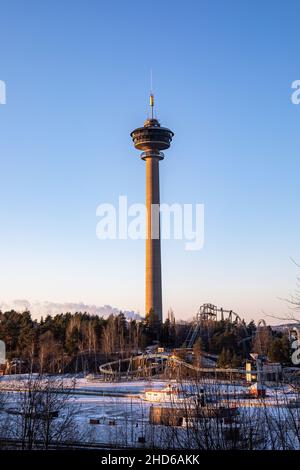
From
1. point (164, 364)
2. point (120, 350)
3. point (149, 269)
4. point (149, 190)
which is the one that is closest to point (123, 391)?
point (164, 364)

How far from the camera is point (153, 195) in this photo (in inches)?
3457

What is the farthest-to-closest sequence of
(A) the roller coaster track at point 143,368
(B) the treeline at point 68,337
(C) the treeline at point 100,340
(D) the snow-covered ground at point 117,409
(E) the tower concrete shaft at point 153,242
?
(E) the tower concrete shaft at point 153,242, (B) the treeline at point 68,337, (C) the treeline at point 100,340, (A) the roller coaster track at point 143,368, (D) the snow-covered ground at point 117,409

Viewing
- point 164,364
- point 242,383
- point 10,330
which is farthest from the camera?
point 10,330

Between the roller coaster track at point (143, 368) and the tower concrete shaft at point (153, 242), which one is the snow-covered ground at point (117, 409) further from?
the tower concrete shaft at point (153, 242)

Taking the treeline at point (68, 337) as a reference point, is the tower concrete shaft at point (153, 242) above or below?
above

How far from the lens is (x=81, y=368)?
180 ft

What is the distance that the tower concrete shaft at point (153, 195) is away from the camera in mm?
83438

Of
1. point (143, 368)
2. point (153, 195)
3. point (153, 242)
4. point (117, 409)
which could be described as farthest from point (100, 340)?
point (117, 409)

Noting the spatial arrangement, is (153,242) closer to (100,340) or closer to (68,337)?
(100,340)

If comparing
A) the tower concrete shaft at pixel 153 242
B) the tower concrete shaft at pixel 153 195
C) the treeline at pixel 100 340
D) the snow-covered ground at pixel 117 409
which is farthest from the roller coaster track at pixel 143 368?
the tower concrete shaft at pixel 153 242

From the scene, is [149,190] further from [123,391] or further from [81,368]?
[123,391]

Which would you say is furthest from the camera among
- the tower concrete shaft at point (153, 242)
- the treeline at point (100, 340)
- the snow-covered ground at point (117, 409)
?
the tower concrete shaft at point (153, 242)

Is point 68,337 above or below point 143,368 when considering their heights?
above
